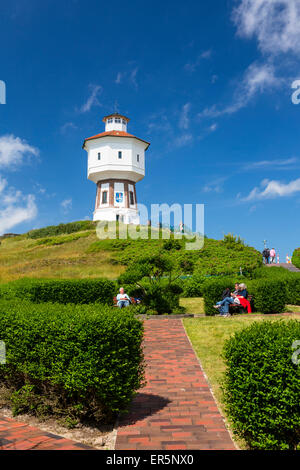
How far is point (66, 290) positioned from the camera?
49.0ft

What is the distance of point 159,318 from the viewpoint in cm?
1347

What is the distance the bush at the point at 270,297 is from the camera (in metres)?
13.4

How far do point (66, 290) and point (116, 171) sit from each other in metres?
37.7

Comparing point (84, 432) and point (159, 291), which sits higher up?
point (159, 291)

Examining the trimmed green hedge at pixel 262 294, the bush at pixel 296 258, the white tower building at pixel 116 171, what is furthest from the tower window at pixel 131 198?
the trimmed green hedge at pixel 262 294

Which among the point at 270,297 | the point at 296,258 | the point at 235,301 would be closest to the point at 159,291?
the point at 235,301

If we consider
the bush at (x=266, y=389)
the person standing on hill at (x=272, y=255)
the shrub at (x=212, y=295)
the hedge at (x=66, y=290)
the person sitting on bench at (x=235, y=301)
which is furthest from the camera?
the person standing on hill at (x=272, y=255)

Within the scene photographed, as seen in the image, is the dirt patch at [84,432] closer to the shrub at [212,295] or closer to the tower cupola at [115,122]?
the shrub at [212,295]

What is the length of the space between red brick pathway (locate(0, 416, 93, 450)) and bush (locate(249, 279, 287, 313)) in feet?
34.0

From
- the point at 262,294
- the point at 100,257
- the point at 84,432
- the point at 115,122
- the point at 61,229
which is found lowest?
the point at 84,432

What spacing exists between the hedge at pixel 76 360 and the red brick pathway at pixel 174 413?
0.35 metres

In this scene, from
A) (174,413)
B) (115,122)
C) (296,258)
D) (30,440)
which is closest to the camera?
(30,440)

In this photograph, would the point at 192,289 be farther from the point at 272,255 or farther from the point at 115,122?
the point at 115,122
